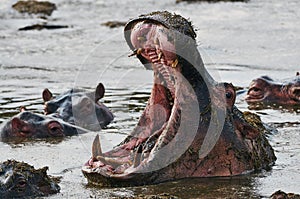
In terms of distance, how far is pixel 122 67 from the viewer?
43.0ft

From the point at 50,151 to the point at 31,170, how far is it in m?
1.77

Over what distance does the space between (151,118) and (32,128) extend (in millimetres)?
2389

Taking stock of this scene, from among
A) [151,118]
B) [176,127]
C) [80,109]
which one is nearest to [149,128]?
[151,118]

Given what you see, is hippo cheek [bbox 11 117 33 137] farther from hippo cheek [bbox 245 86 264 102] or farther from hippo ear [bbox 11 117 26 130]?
hippo cheek [bbox 245 86 264 102]

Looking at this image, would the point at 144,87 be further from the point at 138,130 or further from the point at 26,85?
the point at 138,130

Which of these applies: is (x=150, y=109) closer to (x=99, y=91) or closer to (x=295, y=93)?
(x=99, y=91)

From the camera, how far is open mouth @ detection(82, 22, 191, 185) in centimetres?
561

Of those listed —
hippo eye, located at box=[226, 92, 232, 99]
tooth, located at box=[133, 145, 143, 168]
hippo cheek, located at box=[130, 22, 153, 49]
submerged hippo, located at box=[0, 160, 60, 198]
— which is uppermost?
hippo cheek, located at box=[130, 22, 153, 49]

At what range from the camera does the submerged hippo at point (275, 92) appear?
33.2 feet

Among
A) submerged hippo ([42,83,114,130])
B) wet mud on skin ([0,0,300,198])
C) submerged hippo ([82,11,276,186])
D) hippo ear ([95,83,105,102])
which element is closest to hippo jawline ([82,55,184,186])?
submerged hippo ([82,11,276,186])

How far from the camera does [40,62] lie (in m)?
14.0

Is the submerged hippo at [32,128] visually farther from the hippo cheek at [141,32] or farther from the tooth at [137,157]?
the hippo cheek at [141,32]

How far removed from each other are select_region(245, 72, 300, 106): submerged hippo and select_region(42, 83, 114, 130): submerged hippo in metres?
1.96

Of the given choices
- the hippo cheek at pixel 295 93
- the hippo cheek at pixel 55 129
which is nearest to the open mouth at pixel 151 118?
the hippo cheek at pixel 55 129
